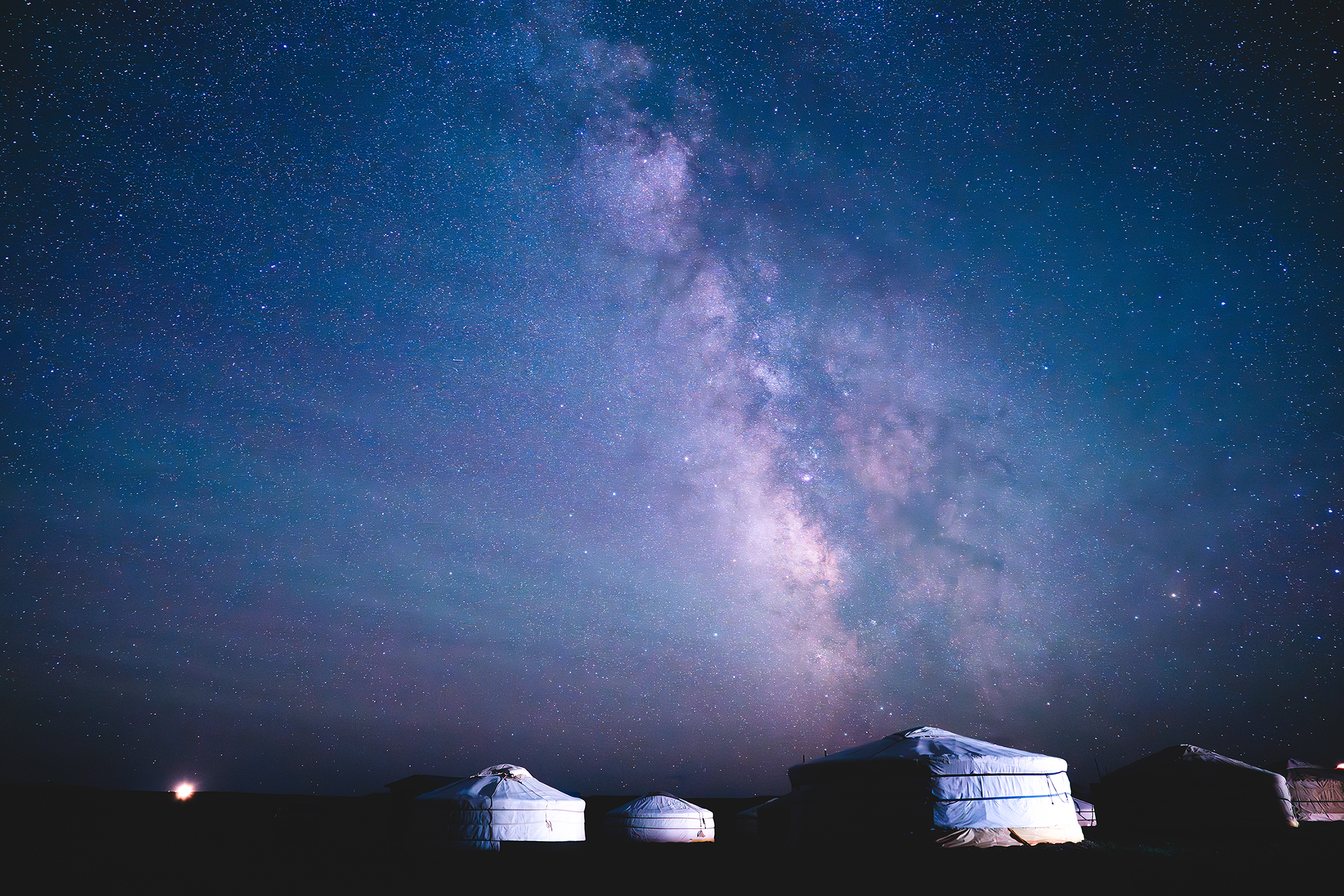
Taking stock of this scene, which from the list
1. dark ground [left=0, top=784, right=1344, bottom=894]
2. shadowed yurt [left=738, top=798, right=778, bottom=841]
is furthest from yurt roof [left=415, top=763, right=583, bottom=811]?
shadowed yurt [left=738, top=798, right=778, bottom=841]

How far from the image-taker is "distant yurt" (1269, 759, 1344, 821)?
22.9 m

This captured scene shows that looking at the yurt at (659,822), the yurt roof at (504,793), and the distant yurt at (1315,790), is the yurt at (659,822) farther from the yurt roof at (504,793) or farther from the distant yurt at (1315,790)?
the distant yurt at (1315,790)

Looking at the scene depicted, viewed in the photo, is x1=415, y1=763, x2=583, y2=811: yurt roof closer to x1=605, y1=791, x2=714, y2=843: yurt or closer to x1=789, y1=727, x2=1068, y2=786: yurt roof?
x1=605, y1=791, x2=714, y2=843: yurt

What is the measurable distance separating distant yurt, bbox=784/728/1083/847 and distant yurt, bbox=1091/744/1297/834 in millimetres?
8798

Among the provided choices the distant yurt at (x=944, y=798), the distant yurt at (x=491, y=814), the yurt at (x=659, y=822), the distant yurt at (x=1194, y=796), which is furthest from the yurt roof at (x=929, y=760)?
the yurt at (x=659, y=822)

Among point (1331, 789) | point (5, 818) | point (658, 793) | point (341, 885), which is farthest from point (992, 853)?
point (5, 818)

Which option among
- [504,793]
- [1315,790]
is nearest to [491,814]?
[504,793]

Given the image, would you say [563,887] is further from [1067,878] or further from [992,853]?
[992,853]

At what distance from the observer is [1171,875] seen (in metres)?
6.93

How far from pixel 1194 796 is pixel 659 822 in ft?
63.0

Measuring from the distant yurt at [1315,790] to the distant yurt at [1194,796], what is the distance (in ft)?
19.9

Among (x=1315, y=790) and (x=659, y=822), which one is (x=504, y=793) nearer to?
(x=659, y=822)

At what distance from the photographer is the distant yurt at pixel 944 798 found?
11109 mm

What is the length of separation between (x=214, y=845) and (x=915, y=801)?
798 inches
